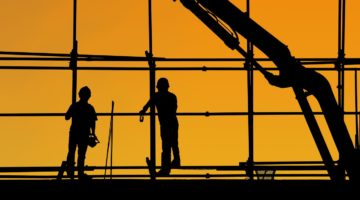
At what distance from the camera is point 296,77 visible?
1312 cm

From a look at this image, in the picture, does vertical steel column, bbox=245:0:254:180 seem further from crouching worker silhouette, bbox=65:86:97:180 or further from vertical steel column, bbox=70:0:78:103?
vertical steel column, bbox=70:0:78:103

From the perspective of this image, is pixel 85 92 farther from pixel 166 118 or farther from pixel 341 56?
pixel 341 56

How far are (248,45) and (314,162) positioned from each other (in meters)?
2.05

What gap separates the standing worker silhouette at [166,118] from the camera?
46.2ft

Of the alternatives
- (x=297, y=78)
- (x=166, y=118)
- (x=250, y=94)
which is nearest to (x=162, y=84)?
(x=166, y=118)

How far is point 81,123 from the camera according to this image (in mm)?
14109

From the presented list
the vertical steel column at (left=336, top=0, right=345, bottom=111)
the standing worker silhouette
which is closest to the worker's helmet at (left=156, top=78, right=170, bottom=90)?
the standing worker silhouette

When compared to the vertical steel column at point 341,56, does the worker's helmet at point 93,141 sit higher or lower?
lower

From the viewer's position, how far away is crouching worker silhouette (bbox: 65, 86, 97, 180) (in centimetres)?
1407

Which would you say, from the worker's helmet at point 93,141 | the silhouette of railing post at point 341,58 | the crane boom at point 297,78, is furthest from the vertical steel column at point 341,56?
the worker's helmet at point 93,141
